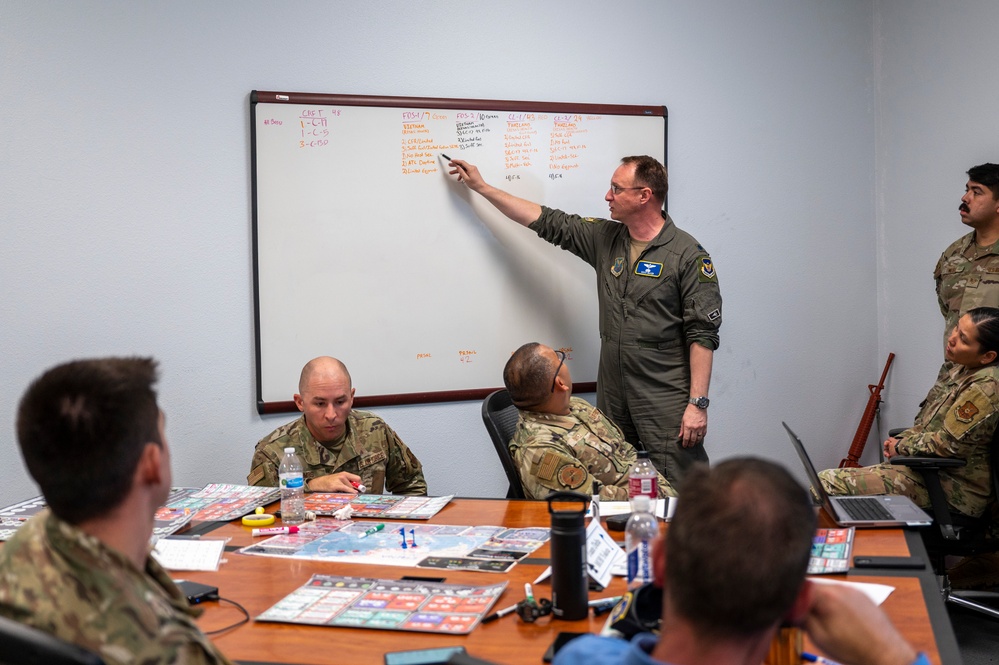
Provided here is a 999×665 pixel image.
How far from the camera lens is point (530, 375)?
2.82m

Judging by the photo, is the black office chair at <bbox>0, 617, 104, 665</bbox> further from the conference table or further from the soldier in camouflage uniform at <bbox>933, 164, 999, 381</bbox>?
the soldier in camouflage uniform at <bbox>933, 164, 999, 381</bbox>

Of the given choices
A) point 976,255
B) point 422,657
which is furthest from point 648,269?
point 422,657

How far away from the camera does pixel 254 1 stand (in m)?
3.61

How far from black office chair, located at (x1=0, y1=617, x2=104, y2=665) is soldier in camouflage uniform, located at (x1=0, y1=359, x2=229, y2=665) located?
39mm

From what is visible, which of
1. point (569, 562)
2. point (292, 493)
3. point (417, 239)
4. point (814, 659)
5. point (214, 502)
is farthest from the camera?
point (417, 239)

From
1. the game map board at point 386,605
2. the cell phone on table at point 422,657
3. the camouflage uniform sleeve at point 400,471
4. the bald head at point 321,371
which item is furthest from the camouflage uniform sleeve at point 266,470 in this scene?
the cell phone on table at point 422,657

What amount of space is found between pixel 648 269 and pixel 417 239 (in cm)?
97

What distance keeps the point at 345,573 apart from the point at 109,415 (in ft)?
3.00

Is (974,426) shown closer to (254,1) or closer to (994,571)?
(994,571)

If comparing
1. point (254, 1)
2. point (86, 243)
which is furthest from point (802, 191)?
point (86, 243)

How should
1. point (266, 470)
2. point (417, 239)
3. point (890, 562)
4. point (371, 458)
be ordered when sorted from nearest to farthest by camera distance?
point (890, 562)
point (266, 470)
point (371, 458)
point (417, 239)

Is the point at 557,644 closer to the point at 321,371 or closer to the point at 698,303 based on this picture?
the point at 321,371

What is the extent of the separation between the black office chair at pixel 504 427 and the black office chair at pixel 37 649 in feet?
6.03

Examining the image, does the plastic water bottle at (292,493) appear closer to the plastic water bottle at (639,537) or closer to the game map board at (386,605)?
the game map board at (386,605)
